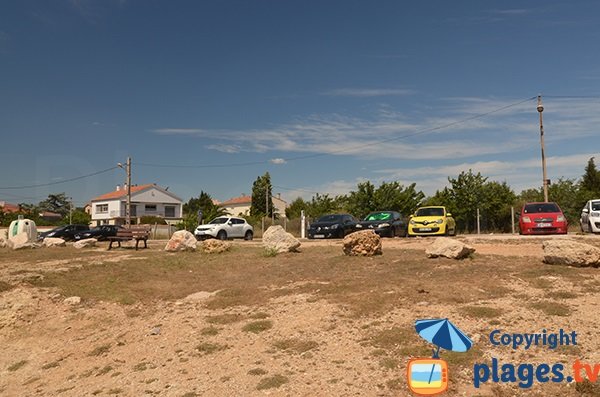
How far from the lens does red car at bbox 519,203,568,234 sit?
17.3m

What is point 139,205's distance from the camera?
70.6 meters

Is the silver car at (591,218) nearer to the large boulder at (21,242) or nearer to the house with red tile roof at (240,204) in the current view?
the large boulder at (21,242)

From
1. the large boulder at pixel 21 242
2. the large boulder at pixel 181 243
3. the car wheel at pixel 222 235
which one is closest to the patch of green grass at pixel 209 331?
the large boulder at pixel 181 243

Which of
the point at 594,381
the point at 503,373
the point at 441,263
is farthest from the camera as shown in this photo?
the point at 441,263

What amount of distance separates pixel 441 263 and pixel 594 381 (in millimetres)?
6105

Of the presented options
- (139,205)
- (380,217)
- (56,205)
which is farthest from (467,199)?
(56,205)

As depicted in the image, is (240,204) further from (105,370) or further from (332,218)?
(105,370)

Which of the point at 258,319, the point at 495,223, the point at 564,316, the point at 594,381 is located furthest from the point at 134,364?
the point at 495,223

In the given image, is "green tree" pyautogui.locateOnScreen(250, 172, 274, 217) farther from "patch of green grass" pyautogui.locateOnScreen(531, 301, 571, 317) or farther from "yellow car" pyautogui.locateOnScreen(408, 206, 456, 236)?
"patch of green grass" pyautogui.locateOnScreen(531, 301, 571, 317)

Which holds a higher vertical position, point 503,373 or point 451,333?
point 451,333

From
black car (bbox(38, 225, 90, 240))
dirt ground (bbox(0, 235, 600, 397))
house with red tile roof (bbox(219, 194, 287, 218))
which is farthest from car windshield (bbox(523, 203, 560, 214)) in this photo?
house with red tile roof (bbox(219, 194, 287, 218))

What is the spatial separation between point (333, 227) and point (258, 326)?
15.9 metres

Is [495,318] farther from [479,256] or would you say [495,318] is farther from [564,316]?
[479,256]

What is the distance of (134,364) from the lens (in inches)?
257
